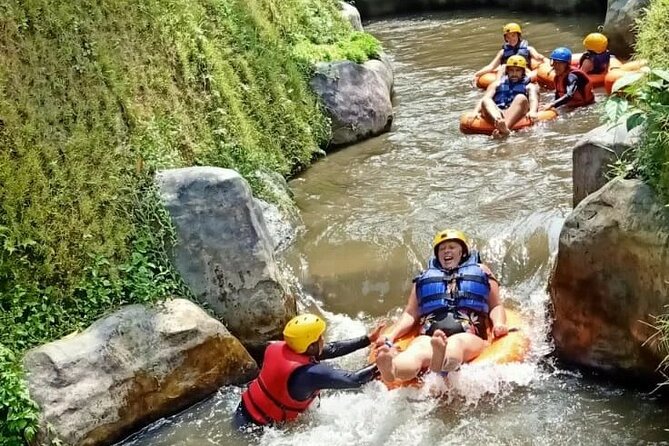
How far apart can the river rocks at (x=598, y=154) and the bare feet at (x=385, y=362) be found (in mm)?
1975

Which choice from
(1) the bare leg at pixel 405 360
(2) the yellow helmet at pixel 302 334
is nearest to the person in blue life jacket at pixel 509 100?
(1) the bare leg at pixel 405 360

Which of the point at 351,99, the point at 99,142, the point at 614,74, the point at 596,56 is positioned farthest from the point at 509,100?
the point at 99,142

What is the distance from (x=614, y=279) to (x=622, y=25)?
765 centimetres

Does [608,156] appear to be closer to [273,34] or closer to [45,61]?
[45,61]

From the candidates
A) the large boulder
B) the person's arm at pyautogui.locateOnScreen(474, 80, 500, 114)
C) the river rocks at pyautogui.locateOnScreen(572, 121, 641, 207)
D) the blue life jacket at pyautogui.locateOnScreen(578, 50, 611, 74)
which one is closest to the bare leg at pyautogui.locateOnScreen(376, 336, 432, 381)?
the large boulder

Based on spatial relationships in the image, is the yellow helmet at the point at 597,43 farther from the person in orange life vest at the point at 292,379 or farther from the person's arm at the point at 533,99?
the person in orange life vest at the point at 292,379

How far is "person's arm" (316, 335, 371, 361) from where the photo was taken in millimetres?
5441

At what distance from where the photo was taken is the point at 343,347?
215 inches

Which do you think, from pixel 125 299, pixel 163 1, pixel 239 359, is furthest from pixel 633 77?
pixel 163 1

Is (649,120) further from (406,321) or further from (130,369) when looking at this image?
(130,369)

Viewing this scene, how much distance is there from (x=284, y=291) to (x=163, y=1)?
342 centimetres

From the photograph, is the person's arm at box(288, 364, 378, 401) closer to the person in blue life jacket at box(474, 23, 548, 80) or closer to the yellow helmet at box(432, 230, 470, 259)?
the yellow helmet at box(432, 230, 470, 259)

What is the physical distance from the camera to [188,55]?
7.63 meters

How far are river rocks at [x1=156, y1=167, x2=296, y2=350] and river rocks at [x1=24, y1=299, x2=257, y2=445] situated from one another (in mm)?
265
